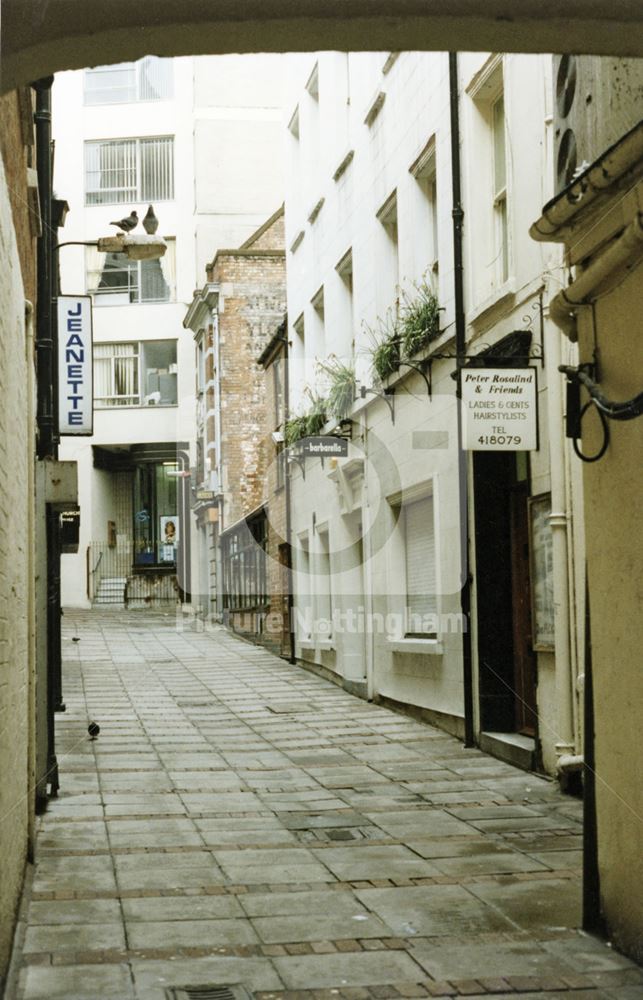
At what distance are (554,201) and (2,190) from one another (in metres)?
2.62

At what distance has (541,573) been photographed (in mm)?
11438

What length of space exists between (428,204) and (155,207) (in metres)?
26.4

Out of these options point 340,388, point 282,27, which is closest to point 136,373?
point 340,388

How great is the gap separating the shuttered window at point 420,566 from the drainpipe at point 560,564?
401cm

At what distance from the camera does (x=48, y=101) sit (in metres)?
12.1

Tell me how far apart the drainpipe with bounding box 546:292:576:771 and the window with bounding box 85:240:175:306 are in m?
31.1

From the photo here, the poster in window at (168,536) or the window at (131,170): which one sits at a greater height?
the window at (131,170)

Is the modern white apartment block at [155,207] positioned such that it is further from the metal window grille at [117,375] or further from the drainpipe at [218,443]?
the drainpipe at [218,443]

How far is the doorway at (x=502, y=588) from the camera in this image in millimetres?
12516

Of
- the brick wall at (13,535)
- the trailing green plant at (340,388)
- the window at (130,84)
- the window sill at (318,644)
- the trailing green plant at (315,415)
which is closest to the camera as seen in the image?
the brick wall at (13,535)

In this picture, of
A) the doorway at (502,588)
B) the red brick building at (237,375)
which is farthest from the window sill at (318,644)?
the red brick building at (237,375)

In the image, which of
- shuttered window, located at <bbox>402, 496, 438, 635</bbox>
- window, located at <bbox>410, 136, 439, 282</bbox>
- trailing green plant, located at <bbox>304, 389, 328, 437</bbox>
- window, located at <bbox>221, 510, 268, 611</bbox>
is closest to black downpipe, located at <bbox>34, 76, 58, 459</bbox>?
window, located at <bbox>410, 136, 439, 282</bbox>

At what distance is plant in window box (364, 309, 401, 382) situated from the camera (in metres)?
15.3

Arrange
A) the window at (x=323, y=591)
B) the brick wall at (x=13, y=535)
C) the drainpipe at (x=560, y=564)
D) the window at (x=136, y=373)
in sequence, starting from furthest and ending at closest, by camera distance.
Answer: the window at (x=136, y=373) < the window at (x=323, y=591) < the drainpipe at (x=560, y=564) < the brick wall at (x=13, y=535)
